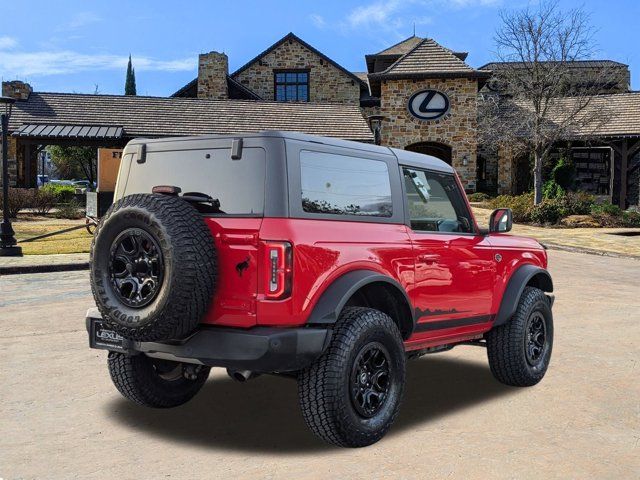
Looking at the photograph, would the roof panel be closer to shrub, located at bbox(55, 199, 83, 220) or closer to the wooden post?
shrub, located at bbox(55, 199, 83, 220)

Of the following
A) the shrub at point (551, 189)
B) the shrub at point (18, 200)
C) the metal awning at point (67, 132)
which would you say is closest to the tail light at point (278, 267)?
the shrub at point (18, 200)

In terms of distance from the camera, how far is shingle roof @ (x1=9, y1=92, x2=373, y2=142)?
34.1m

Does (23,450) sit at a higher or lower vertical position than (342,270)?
lower

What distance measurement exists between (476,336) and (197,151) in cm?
282

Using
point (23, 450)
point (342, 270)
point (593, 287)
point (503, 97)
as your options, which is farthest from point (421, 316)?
point (503, 97)

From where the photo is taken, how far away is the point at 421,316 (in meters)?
5.02

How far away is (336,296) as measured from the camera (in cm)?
418

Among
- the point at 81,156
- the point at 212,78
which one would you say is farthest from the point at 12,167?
the point at 81,156

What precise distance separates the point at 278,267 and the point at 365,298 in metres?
1.03

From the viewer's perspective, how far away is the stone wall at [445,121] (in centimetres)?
3612

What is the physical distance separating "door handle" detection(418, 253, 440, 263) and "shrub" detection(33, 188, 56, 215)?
2737cm

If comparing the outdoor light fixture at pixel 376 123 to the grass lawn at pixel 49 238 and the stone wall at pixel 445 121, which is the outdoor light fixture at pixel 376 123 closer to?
the stone wall at pixel 445 121

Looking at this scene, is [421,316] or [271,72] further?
[271,72]

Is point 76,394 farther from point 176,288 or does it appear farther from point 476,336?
point 476,336
